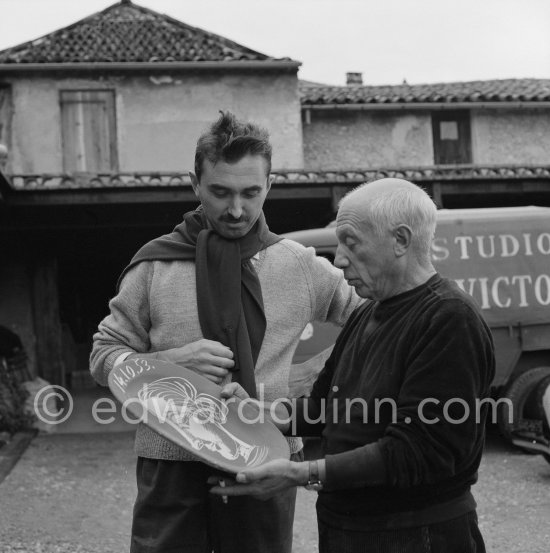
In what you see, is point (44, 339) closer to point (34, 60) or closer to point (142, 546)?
point (34, 60)

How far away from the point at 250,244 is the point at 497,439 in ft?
25.1

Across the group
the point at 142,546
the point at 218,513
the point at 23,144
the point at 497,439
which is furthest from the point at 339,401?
the point at 23,144

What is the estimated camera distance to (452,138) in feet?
54.8

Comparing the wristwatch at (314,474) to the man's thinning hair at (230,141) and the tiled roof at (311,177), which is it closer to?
the man's thinning hair at (230,141)

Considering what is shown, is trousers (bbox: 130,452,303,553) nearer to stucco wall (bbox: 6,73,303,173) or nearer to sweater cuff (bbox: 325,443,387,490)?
sweater cuff (bbox: 325,443,387,490)

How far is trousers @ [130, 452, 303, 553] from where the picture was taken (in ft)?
7.30

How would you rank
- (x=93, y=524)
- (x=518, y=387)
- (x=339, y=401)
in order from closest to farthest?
(x=339, y=401), (x=93, y=524), (x=518, y=387)

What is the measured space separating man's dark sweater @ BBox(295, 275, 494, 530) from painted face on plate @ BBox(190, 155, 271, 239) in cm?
47

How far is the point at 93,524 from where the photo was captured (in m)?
5.95

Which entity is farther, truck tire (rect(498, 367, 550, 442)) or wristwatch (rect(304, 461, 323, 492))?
truck tire (rect(498, 367, 550, 442))

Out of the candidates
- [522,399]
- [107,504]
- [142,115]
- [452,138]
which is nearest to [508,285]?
[522,399]

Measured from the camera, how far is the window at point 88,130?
49.6 feet

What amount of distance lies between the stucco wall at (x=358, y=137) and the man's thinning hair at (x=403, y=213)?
14.3 meters

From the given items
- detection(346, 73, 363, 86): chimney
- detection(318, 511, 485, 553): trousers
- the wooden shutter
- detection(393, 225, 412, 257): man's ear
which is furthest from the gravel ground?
detection(346, 73, 363, 86): chimney
